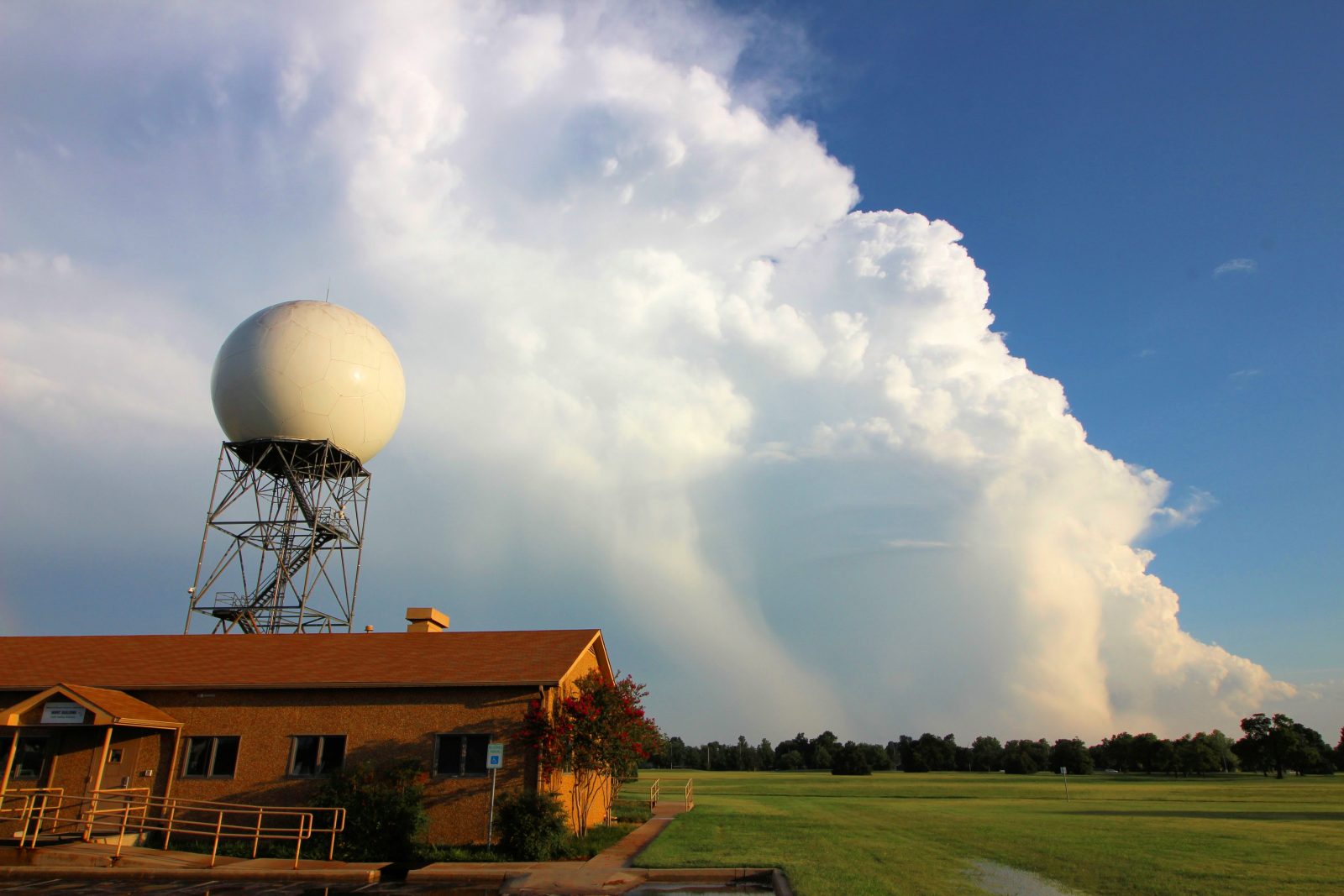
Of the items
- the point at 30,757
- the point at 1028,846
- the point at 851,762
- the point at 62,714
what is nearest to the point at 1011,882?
the point at 1028,846

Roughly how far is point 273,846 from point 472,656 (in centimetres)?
591

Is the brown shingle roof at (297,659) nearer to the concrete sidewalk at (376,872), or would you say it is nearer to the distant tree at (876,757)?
the concrete sidewalk at (376,872)

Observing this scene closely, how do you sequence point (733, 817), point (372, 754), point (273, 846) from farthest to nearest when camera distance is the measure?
point (733, 817)
point (372, 754)
point (273, 846)

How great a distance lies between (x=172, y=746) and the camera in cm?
2041

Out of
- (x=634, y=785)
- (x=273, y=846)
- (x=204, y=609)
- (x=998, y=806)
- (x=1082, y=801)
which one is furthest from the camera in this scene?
(x=634, y=785)

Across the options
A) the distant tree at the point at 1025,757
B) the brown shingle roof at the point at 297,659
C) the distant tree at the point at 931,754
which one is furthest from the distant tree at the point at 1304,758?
the brown shingle roof at the point at 297,659

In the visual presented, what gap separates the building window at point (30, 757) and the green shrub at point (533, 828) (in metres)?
11.9

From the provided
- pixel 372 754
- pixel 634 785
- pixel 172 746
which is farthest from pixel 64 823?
pixel 634 785

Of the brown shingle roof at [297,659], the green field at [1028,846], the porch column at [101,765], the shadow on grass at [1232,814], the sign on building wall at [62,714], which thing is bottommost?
the shadow on grass at [1232,814]

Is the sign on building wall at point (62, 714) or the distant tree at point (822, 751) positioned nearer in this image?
the sign on building wall at point (62, 714)

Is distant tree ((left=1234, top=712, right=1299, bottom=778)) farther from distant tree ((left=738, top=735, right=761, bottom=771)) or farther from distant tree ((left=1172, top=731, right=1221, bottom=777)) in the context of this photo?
distant tree ((left=738, top=735, right=761, bottom=771))

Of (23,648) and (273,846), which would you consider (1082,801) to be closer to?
(273,846)

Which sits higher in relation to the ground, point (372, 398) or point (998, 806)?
point (372, 398)

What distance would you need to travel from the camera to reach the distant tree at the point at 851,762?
351 ft
